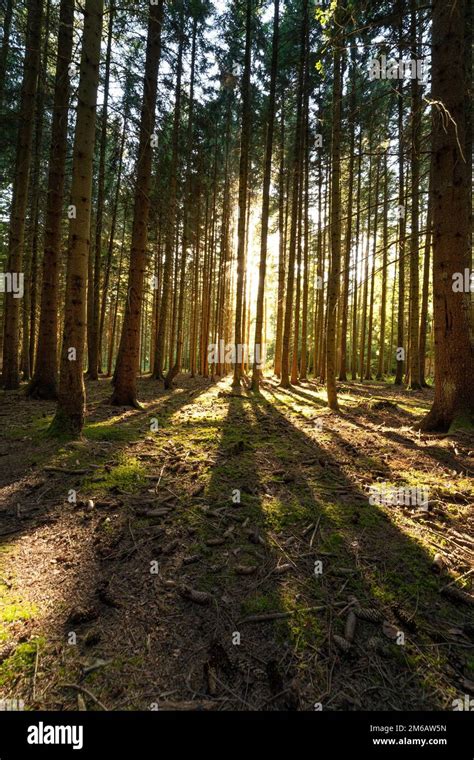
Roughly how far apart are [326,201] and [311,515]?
19168 millimetres

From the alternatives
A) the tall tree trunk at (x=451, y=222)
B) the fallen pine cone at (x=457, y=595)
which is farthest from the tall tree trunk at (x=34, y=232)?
the fallen pine cone at (x=457, y=595)

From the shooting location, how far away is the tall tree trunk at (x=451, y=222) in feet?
18.0

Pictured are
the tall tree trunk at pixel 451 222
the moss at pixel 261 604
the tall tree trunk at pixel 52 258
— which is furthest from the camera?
the tall tree trunk at pixel 52 258

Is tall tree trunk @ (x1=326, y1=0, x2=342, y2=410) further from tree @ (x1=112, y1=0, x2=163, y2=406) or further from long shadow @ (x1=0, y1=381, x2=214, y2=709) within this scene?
long shadow @ (x1=0, y1=381, x2=214, y2=709)

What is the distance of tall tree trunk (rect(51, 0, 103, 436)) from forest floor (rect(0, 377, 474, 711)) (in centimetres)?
75

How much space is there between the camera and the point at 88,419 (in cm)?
687

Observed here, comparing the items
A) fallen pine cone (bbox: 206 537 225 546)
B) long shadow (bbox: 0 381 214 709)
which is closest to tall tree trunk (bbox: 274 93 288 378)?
long shadow (bbox: 0 381 214 709)

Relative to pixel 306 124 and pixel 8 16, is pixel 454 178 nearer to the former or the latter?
pixel 306 124

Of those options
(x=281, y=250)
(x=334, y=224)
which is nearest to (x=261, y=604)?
(x=334, y=224)

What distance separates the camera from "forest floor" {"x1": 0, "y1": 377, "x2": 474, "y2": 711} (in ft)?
5.71

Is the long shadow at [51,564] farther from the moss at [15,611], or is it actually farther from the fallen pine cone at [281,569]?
the fallen pine cone at [281,569]

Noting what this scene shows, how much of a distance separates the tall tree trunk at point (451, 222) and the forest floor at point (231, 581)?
4.20 ft

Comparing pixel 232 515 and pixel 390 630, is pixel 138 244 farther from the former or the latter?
pixel 390 630
